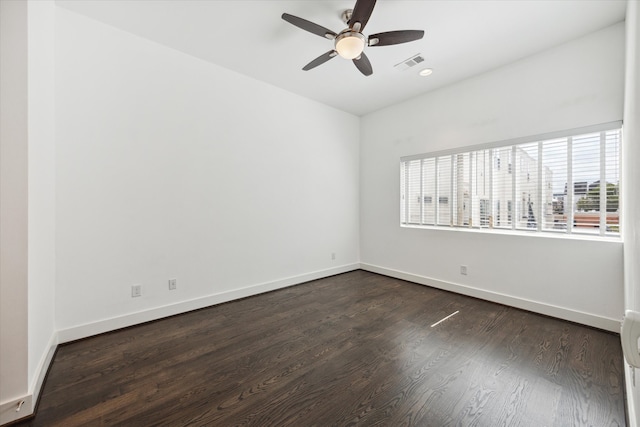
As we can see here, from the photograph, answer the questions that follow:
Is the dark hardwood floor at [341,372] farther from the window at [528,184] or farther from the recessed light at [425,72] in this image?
the recessed light at [425,72]

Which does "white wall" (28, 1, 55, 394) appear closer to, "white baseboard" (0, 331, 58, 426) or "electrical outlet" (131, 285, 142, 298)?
"white baseboard" (0, 331, 58, 426)

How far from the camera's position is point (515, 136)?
9.85ft

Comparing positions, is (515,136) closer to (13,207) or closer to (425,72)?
(425,72)

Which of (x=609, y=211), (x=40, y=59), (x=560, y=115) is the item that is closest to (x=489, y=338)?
(x=609, y=211)

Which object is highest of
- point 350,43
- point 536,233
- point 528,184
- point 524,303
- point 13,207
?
point 350,43

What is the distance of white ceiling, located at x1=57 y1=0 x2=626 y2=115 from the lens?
2174 mm

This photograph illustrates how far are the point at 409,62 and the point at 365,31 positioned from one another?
768mm

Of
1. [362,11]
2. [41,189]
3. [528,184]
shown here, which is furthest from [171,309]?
[528,184]

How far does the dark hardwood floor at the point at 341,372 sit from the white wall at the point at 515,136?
0.34 meters

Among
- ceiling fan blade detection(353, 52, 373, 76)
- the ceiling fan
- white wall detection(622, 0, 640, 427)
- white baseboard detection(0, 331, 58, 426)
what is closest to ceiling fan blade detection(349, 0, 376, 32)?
the ceiling fan

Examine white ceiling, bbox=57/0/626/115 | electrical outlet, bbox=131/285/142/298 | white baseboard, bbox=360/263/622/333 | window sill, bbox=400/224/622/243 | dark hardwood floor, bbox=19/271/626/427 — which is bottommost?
dark hardwood floor, bbox=19/271/626/427

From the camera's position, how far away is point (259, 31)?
251 cm

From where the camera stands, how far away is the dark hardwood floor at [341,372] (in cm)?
148

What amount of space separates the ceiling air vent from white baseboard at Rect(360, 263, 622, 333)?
2869 mm
